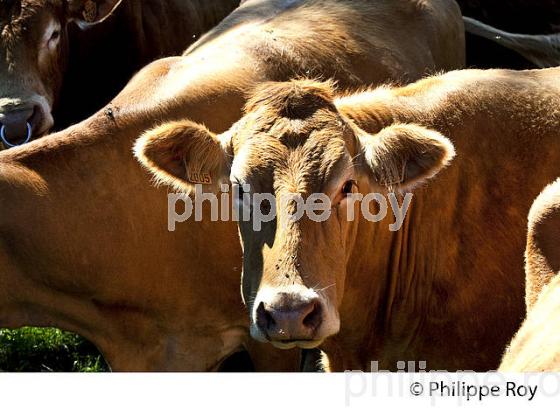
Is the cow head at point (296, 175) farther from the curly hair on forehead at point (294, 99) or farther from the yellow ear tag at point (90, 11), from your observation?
the yellow ear tag at point (90, 11)

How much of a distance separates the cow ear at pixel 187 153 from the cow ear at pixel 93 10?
3.52m

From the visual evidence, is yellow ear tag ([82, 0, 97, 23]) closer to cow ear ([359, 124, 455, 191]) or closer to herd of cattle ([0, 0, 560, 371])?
herd of cattle ([0, 0, 560, 371])

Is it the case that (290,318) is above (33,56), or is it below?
above

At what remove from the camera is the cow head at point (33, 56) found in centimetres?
768

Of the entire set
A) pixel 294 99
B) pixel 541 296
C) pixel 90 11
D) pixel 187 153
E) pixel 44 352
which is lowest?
pixel 44 352

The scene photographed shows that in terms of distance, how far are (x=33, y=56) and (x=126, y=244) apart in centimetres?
251

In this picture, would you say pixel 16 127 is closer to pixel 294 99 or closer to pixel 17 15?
pixel 17 15

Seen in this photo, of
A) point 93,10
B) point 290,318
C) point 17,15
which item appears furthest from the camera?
point 93,10

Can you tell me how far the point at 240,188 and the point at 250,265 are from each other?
1.08ft

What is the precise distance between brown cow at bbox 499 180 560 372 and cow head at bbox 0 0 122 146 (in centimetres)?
378

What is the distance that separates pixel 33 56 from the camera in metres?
8.20

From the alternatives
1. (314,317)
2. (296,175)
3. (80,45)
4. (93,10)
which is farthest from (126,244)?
(80,45)

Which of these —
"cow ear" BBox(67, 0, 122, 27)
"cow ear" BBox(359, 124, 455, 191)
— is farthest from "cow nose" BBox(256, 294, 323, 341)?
"cow ear" BBox(67, 0, 122, 27)

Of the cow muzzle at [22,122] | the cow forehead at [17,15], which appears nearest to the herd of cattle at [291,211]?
the cow muzzle at [22,122]
